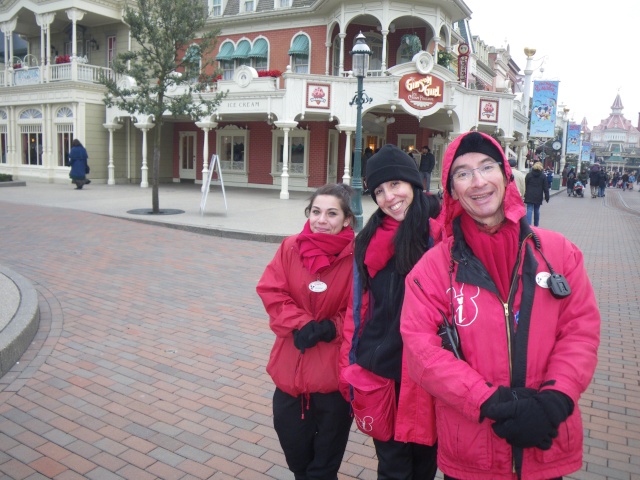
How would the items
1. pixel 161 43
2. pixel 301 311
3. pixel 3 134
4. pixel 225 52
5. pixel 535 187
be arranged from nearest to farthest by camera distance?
1. pixel 301 311
2. pixel 535 187
3. pixel 161 43
4. pixel 225 52
5. pixel 3 134

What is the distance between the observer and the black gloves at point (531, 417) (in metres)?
1.69

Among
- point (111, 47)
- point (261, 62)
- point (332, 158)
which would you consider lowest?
point (332, 158)

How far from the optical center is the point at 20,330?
4.87 metres

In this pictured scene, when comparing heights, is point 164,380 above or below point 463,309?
below

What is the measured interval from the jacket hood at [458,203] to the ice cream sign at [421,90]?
16666 millimetres

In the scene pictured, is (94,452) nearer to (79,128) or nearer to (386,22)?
(386,22)

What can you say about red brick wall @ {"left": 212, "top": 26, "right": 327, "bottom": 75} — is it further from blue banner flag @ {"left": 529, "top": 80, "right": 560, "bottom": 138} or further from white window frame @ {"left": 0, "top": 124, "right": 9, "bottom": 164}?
blue banner flag @ {"left": 529, "top": 80, "right": 560, "bottom": 138}

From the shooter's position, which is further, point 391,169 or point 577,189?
point 577,189

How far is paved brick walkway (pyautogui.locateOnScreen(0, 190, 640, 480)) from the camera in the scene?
129 inches

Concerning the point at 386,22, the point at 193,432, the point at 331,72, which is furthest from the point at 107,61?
the point at 193,432

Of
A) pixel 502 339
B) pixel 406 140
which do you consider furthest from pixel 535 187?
pixel 502 339

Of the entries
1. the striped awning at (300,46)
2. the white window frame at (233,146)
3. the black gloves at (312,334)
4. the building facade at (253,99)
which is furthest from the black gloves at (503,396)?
the white window frame at (233,146)

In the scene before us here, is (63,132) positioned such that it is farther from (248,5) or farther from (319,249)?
(319,249)

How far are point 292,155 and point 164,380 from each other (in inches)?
792
